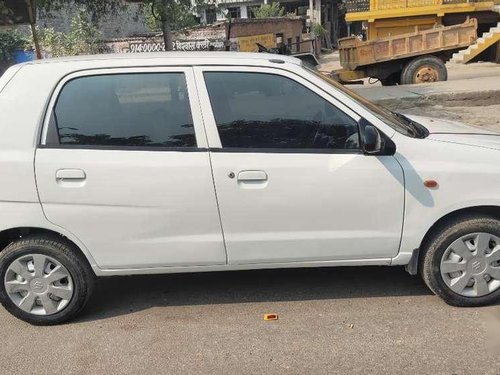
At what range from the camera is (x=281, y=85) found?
3.48 meters

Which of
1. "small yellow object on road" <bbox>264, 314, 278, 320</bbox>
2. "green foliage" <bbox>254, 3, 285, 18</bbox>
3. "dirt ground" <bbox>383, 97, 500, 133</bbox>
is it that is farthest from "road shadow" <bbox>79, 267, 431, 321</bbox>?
"green foliage" <bbox>254, 3, 285, 18</bbox>

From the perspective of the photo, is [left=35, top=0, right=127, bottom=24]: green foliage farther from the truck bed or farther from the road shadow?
the road shadow

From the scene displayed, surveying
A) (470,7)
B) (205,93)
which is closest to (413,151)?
(205,93)

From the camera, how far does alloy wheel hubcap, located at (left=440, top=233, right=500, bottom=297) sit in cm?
351

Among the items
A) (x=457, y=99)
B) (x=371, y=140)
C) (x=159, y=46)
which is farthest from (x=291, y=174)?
(x=159, y=46)

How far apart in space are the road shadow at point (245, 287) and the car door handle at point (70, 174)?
1.08 m

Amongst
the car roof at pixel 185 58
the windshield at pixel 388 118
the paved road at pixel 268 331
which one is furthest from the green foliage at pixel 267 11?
the paved road at pixel 268 331

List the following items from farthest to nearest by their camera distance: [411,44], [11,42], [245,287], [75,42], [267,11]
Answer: [267,11], [11,42], [75,42], [411,44], [245,287]

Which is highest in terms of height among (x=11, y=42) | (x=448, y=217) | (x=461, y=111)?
(x=11, y=42)

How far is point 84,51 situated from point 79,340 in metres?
22.5

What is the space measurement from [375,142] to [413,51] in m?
12.7

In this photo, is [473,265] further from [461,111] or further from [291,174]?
[461,111]

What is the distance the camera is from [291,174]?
3.37 metres

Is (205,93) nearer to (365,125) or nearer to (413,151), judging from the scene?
(365,125)
